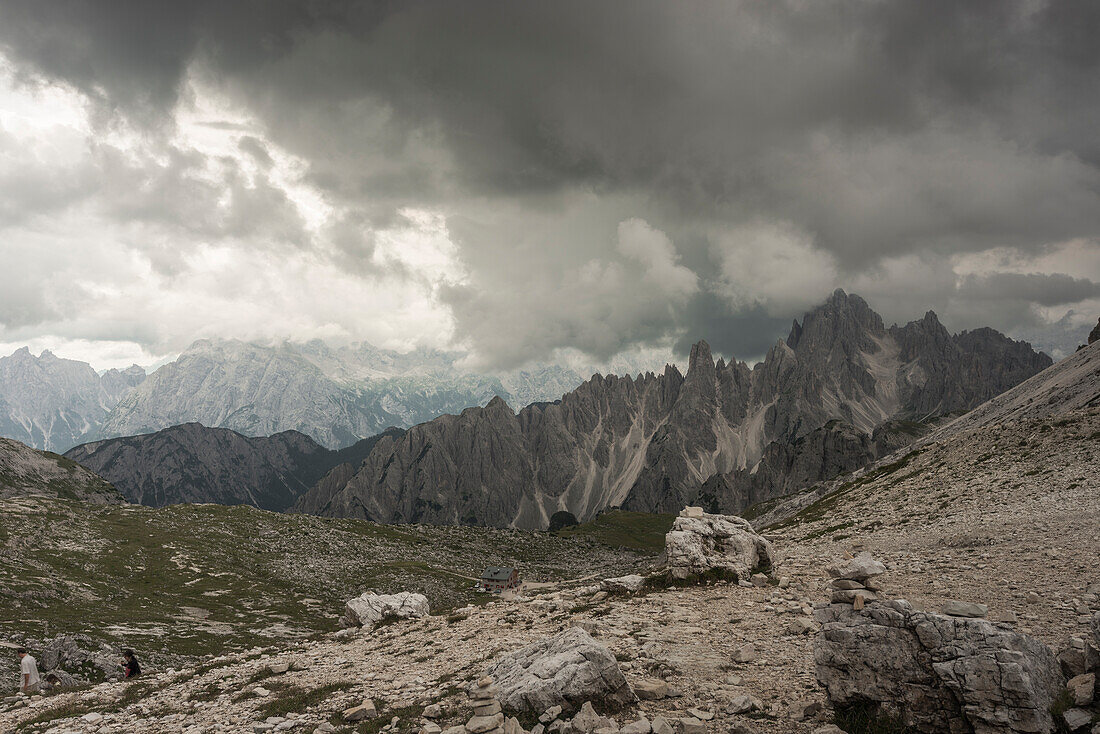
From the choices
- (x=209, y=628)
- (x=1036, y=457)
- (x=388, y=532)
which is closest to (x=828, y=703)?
(x=1036, y=457)

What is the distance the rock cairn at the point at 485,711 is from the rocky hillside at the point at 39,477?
226 meters

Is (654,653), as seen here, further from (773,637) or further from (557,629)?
(557,629)

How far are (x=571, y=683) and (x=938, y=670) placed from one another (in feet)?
29.3

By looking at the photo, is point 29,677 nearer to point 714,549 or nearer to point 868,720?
point 714,549

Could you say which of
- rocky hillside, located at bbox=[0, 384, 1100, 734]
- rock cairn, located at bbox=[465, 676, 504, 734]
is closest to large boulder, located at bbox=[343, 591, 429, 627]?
rocky hillside, located at bbox=[0, 384, 1100, 734]

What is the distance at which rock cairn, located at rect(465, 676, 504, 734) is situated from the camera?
14047mm

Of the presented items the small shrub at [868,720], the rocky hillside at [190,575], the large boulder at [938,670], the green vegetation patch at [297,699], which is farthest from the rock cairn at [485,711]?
the rocky hillside at [190,575]

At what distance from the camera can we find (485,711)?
14.8 meters

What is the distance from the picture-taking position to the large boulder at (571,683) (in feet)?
47.1

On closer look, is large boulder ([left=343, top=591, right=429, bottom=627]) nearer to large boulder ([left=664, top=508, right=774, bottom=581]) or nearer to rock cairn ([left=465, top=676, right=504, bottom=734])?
large boulder ([left=664, top=508, right=774, bottom=581])

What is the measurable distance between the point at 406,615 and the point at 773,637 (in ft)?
98.7

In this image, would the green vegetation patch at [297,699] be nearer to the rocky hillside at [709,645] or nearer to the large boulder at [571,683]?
the rocky hillside at [709,645]

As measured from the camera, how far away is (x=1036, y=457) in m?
45.5

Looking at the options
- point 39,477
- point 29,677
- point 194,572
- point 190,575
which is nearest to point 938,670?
point 29,677
